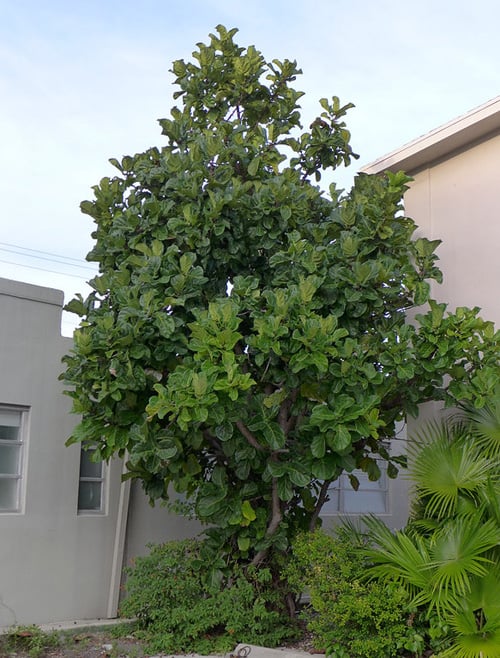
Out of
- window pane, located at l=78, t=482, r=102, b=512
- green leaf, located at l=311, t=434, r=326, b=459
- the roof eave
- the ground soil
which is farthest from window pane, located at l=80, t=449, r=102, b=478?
the roof eave

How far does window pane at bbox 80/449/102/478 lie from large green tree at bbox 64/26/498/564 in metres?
1.41

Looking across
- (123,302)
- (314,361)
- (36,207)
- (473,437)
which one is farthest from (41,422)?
(36,207)

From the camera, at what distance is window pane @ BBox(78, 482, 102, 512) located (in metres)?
11.0

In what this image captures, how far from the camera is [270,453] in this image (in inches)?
365

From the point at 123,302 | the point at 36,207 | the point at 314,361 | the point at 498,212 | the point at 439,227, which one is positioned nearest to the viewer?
the point at 314,361

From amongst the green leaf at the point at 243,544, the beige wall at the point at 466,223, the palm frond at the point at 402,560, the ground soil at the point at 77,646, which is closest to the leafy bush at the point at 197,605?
the ground soil at the point at 77,646

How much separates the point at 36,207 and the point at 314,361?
1089 centimetres

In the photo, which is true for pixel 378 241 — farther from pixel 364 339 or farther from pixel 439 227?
pixel 439 227

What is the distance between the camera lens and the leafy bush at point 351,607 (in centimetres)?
777

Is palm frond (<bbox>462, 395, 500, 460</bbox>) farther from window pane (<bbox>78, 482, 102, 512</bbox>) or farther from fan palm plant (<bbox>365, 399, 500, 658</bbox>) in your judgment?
window pane (<bbox>78, 482, 102, 512</bbox>)

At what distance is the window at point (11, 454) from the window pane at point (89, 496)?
0.98 m

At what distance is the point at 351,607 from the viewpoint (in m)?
7.84

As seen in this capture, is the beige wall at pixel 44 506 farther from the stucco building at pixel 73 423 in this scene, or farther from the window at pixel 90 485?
the window at pixel 90 485

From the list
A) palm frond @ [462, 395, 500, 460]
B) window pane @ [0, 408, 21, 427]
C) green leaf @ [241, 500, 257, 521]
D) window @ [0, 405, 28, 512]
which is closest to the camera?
palm frond @ [462, 395, 500, 460]
